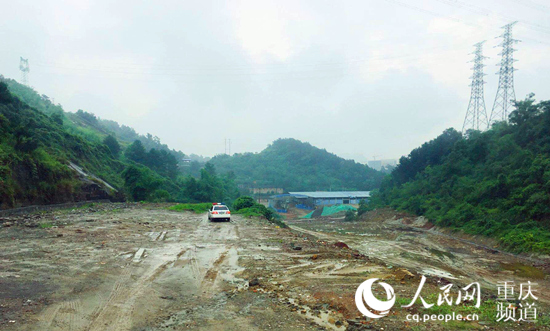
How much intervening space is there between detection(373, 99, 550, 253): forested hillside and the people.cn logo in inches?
798

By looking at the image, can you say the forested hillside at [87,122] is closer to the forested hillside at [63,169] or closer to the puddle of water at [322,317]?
the forested hillside at [63,169]

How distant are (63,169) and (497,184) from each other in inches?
1669

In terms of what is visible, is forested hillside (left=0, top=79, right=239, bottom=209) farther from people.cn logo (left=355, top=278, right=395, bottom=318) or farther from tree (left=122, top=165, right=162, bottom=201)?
people.cn logo (left=355, top=278, right=395, bottom=318)

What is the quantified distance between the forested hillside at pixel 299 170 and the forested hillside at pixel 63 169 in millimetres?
41168

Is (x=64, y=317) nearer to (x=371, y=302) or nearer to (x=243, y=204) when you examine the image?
(x=371, y=302)

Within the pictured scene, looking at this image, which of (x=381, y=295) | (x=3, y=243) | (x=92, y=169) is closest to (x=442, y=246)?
(x=381, y=295)

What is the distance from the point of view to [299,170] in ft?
426

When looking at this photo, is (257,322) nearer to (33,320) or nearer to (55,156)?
(33,320)

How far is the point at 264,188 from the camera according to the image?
374 ft

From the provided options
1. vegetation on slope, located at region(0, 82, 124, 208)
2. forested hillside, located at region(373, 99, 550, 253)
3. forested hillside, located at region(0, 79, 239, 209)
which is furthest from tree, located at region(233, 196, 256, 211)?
forested hillside, located at region(373, 99, 550, 253)

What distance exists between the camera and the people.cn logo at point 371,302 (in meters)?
6.93

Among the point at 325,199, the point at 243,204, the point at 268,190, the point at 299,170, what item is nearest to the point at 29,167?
the point at 243,204

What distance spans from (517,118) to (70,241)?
149ft

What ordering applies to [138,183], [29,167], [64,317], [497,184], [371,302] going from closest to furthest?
[64,317] → [371,302] → [29,167] → [497,184] → [138,183]
